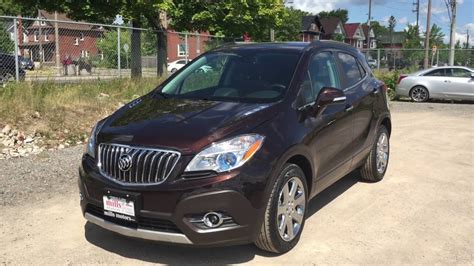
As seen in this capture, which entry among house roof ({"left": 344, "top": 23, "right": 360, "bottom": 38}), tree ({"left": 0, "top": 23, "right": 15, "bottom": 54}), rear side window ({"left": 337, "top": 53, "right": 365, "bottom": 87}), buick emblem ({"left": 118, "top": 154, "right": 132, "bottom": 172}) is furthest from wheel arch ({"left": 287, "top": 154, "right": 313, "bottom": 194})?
house roof ({"left": 344, "top": 23, "right": 360, "bottom": 38})

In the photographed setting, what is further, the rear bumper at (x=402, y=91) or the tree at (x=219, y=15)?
the tree at (x=219, y=15)

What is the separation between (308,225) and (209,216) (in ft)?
4.99

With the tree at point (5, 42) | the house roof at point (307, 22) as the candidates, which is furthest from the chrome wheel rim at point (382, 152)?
the house roof at point (307, 22)

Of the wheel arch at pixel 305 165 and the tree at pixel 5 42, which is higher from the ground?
the tree at pixel 5 42

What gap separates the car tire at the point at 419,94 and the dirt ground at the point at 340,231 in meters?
11.8

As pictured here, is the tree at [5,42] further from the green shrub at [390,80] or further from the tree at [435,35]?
the tree at [435,35]

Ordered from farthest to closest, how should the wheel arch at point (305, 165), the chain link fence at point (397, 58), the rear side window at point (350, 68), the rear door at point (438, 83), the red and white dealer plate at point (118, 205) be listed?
the chain link fence at point (397, 58)
the rear door at point (438, 83)
the rear side window at point (350, 68)
the wheel arch at point (305, 165)
the red and white dealer plate at point (118, 205)

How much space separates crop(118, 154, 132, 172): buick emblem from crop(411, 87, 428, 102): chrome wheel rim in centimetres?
1644

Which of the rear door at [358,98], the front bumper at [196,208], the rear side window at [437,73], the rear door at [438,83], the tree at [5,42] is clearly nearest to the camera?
the front bumper at [196,208]

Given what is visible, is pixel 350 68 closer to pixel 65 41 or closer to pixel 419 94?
pixel 65 41

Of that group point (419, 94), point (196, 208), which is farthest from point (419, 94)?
point (196, 208)

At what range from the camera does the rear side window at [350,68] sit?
5.66 m

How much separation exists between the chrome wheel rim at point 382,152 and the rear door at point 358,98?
0.48 metres

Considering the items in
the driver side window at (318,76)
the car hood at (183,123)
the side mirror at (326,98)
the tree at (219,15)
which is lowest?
the car hood at (183,123)
